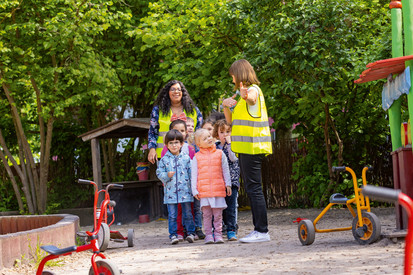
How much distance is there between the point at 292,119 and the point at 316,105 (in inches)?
70.7

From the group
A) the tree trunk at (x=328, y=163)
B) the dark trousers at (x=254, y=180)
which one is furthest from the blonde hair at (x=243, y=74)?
the tree trunk at (x=328, y=163)

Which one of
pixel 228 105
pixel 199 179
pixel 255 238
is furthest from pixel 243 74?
pixel 255 238

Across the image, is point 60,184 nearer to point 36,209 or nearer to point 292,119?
point 36,209

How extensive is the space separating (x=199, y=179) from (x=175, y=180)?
1.33 feet

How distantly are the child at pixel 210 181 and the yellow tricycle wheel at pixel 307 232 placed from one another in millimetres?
1004

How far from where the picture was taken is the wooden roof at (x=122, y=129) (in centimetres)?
1213

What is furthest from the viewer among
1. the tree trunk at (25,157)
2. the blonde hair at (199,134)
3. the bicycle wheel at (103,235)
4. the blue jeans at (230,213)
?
the tree trunk at (25,157)

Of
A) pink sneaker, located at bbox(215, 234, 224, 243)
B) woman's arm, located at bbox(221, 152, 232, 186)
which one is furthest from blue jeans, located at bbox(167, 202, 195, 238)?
woman's arm, located at bbox(221, 152, 232, 186)

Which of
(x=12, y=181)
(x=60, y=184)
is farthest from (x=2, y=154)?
(x=60, y=184)

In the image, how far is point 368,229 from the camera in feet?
18.9

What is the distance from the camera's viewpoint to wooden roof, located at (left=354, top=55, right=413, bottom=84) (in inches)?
219

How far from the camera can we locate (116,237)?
7.23 m

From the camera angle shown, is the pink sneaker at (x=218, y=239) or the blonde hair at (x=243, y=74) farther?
the pink sneaker at (x=218, y=239)

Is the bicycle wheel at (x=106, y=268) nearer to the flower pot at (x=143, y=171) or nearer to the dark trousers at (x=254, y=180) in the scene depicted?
the dark trousers at (x=254, y=180)
